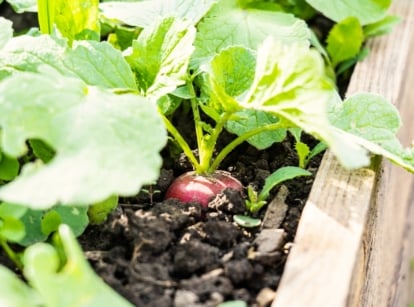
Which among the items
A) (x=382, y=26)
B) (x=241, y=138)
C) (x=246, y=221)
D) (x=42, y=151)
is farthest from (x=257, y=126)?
(x=382, y=26)

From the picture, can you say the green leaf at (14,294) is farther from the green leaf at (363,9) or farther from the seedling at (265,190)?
the green leaf at (363,9)

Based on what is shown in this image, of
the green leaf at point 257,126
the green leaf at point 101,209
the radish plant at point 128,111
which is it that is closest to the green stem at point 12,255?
the radish plant at point 128,111

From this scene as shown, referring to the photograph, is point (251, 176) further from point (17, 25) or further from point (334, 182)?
point (17, 25)

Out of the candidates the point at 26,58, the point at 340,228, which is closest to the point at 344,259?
the point at 340,228

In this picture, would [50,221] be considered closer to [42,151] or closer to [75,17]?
[42,151]

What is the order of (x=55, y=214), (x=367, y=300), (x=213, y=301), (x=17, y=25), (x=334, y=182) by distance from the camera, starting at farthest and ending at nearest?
(x=17, y=25)
(x=367, y=300)
(x=334, y=182)
(x=55, y=214)
(x=213, y=301)

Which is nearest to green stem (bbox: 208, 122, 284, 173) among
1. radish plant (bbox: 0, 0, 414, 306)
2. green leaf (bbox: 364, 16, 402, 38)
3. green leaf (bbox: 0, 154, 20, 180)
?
radish plant (bbox: 0, 0, 414, 306)
